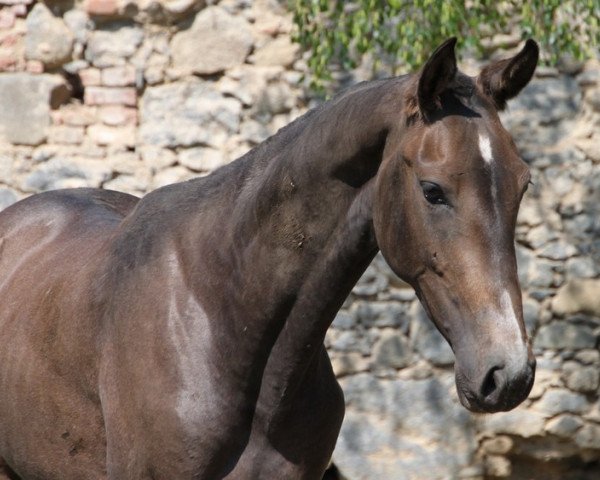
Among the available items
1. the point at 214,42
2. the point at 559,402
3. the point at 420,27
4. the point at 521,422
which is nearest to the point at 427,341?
the point at 521,422

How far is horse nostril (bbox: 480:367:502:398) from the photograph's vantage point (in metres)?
2.21

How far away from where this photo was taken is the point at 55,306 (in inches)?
130

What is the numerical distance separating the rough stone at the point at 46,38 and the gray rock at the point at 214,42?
23.5 inches

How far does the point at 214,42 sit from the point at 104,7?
1.91 ft

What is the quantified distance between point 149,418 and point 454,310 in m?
0.88

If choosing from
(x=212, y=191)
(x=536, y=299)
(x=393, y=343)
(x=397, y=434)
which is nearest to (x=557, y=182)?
(x=536, y=299)

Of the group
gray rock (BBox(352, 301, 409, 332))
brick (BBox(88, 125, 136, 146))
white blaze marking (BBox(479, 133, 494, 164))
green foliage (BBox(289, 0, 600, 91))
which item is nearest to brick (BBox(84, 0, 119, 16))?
brick (BBox(88, 125, 136, 146))

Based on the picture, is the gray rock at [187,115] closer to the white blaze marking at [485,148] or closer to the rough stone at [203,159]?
the rough stone at [203,159]

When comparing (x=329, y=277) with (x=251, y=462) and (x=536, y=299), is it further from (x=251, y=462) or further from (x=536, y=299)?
(x=536, y=299)

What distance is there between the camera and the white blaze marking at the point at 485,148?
2.33 meters

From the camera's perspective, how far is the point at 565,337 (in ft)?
17.4

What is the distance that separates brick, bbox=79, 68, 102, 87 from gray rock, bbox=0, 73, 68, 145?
11cm

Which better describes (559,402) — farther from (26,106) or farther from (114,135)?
(26,106)

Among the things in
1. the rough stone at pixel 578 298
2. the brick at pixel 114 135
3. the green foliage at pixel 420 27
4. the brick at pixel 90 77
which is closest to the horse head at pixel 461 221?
the green foliage at pixel 420 27
